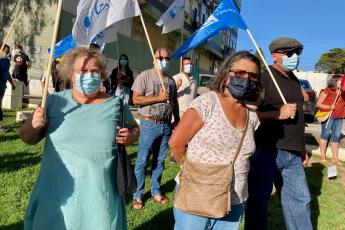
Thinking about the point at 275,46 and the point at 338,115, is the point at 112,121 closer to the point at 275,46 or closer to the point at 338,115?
the point at 275,46

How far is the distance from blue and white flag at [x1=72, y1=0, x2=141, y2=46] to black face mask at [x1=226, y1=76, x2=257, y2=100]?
251 centimetres

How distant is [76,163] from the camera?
2.75 metres

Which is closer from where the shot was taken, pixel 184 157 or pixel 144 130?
pixel 184 157

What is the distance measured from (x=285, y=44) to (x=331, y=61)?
5608cm

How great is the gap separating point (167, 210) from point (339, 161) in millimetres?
5298

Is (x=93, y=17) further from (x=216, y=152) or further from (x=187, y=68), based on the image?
(x=216, y=152)

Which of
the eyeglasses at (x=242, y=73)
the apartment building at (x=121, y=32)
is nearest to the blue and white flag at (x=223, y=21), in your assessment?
the apartment building at (x=121, y=32)

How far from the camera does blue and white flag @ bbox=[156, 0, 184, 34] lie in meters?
8.53


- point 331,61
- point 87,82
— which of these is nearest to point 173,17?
point 87,82

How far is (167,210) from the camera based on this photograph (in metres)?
5.19

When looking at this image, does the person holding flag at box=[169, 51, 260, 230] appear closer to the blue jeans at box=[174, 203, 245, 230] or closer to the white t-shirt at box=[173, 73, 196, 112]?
the blue jeans at box=[174, 203, 245, 230]

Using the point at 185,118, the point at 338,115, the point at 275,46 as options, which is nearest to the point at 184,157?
the point at 185,118

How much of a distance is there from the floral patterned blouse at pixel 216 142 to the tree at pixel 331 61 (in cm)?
5337

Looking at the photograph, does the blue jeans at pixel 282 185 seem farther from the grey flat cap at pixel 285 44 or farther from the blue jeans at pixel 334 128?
the blue jeans at pixel 334 128
